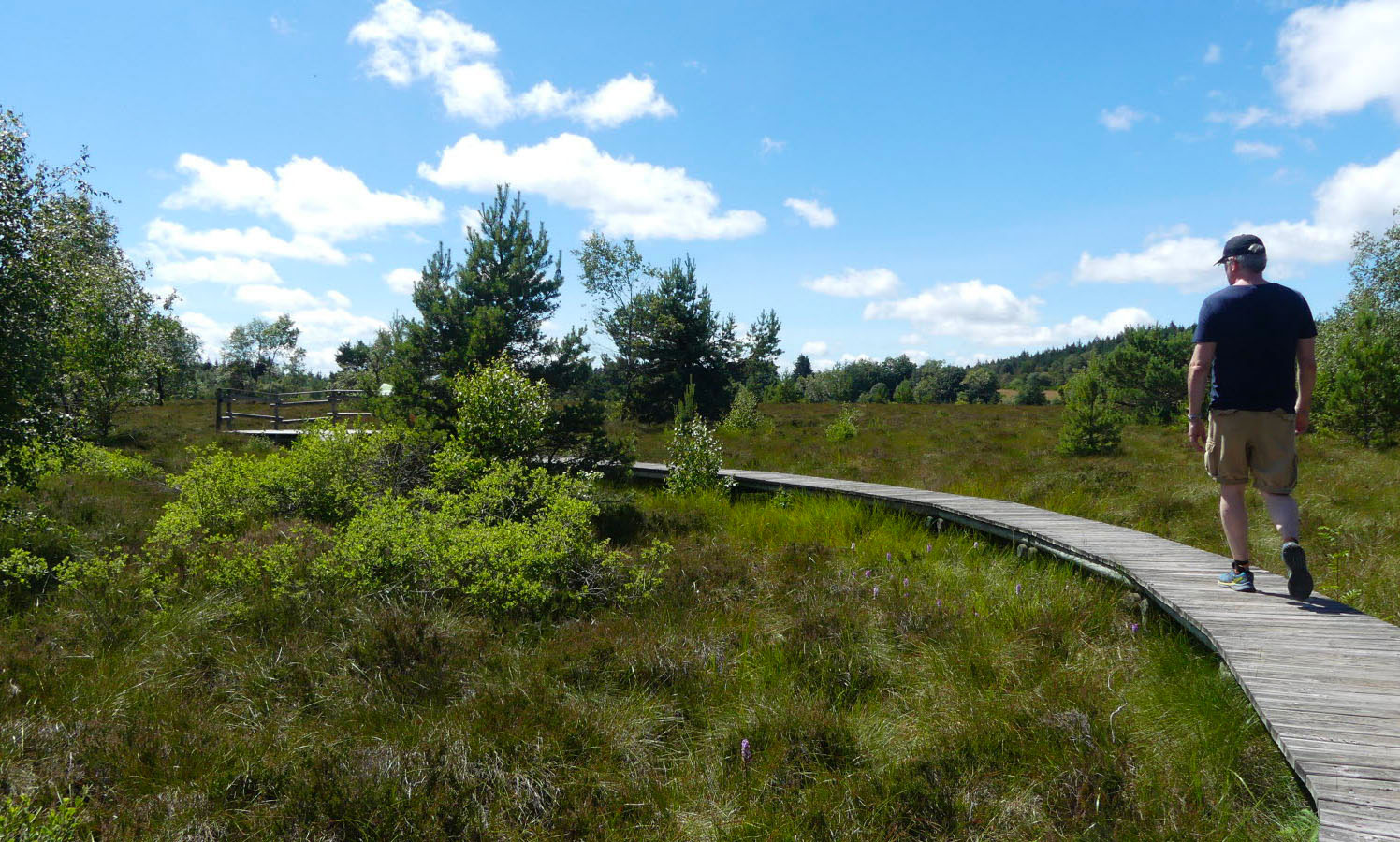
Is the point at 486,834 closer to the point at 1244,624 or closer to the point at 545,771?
the point at 545,771

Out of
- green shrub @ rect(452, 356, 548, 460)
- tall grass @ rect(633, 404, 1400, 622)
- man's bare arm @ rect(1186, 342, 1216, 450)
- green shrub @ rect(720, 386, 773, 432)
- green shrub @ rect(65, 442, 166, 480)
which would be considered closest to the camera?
man's bare arm @ rect(1186, 342, 1216, 450)

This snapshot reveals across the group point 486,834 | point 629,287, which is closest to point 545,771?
point 486,834

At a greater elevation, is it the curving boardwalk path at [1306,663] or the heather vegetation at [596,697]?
the curving boardwalk path at [1306,663]

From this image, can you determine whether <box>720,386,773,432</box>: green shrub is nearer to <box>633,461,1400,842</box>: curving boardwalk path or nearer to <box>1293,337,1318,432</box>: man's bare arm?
→ <box>633,461,1400,842</box>: curving boardwalk path

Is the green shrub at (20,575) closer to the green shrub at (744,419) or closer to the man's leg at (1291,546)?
the man's leg at (1291,546)

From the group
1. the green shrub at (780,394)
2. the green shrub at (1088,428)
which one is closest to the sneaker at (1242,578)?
the green shrub at (1088,428)

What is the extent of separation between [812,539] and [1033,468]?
8.21 meters

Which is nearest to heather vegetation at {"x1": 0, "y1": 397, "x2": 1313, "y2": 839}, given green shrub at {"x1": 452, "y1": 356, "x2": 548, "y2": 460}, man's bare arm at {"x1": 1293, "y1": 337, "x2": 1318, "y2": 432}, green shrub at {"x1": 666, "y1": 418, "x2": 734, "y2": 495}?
man's bare arm at {"x1": 1293, "y1": 337, "x2": 1318, "y2": 432}

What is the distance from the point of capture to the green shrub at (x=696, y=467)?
9.90m

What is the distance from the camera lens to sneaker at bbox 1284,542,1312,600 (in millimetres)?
3699

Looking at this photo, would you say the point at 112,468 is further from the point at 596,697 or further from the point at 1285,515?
the point at 1285,515

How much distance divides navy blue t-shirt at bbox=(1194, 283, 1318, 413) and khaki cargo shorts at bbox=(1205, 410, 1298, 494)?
0.07m

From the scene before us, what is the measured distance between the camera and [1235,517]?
398cm

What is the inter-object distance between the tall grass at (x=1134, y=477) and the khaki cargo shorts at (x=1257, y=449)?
1683 mm
